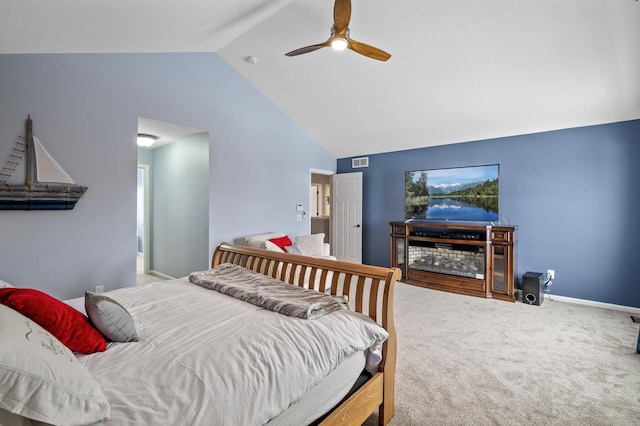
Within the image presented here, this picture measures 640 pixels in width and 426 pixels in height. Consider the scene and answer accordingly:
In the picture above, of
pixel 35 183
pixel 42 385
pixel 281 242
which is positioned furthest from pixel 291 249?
pixel 42 385

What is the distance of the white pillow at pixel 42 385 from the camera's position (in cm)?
80

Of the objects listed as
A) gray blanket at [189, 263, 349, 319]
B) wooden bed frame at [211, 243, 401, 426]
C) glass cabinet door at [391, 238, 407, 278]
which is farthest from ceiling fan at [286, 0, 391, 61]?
glass cabinet door at [391, 238, 407, 278]

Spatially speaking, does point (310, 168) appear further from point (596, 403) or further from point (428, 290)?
point (596, 403)

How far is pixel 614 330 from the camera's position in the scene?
10.3 ft

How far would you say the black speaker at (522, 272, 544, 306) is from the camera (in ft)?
12.7

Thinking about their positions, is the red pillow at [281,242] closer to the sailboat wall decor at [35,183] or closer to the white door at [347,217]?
the white door at [347,217]

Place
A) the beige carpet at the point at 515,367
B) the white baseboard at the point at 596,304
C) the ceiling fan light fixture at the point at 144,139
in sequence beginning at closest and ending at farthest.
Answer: the beige carpet at the point at 515,367
the white baseboard at the point at 596,304
the ceiling fan light fixture at the point at 144,139

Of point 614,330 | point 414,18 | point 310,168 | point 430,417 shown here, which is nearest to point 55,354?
point 430,417

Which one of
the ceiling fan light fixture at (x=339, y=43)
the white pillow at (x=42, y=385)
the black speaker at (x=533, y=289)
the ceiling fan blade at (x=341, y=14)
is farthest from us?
the black speaker at (x=533, y=289)

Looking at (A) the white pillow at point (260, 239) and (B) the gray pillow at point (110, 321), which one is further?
(A) the white pillow at point (260, 239)

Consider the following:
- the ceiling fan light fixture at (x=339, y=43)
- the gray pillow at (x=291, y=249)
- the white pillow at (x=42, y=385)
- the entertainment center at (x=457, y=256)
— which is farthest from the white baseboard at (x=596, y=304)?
the white pillow at (x=42, y=385)

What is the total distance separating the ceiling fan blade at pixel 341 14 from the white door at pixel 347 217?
3.74 metres

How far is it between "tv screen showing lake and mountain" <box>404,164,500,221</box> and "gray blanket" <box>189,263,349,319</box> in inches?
141

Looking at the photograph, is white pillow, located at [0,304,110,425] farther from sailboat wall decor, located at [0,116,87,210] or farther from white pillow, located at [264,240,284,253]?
white pillow, located at [264,240,284,253]
